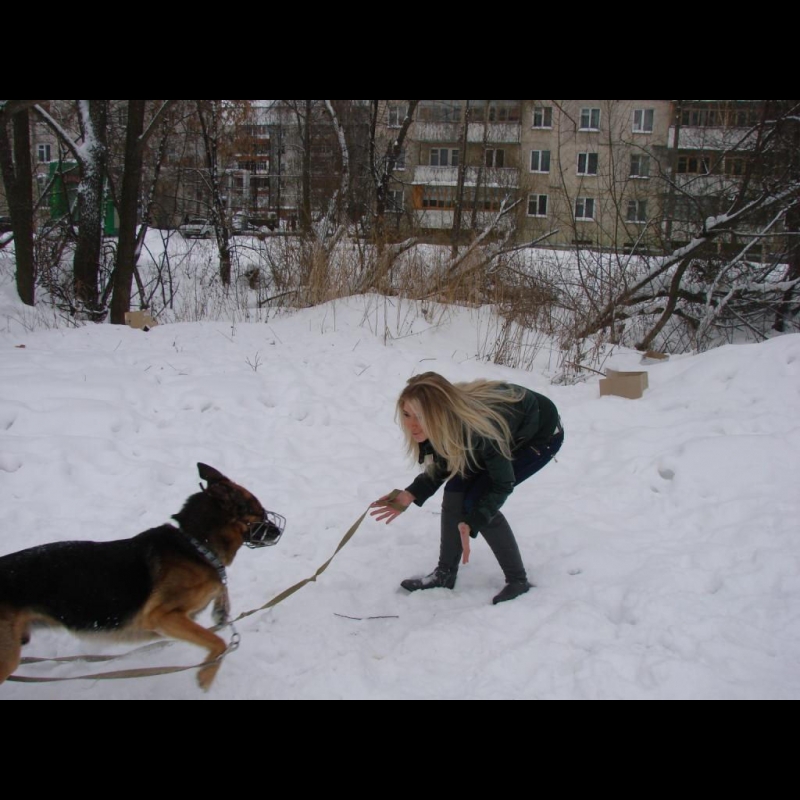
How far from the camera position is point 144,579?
3.11m

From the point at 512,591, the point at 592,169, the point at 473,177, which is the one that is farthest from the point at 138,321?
the point at 592,169

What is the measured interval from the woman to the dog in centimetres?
92

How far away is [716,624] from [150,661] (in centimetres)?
320

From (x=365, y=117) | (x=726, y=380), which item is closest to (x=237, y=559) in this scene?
(x=726, y=380)

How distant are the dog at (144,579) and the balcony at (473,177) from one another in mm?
22231

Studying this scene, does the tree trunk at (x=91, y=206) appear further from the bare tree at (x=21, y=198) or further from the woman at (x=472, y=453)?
the woman at (x=472, y=453)

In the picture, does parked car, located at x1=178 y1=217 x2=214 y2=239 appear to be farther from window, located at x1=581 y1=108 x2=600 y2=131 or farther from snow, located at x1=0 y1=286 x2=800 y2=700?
window, located at x1=581 y1=108 x2=600 y2=131

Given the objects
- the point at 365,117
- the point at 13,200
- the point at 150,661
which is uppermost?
the point at 365,117

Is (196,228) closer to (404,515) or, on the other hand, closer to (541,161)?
(404,515)

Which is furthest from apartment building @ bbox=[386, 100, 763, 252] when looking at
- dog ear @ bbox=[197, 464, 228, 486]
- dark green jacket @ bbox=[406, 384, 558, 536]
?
dog ear @ bbox=[197, 464, 228, 486]

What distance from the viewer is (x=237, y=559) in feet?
14.6

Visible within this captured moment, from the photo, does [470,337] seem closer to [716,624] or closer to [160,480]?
[160,480]

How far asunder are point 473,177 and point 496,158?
3613mm

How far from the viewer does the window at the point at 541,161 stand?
1355 inches
